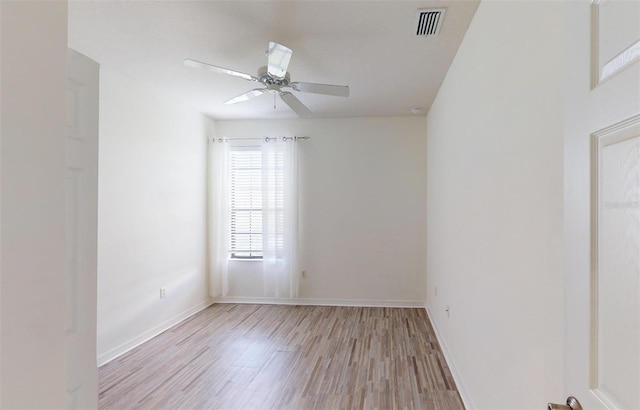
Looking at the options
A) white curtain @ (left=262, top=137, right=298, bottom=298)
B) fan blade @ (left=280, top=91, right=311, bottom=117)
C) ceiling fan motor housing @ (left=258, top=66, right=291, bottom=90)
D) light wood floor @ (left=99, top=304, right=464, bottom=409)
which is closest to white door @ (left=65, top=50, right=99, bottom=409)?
light wood floor @ (left=99, top=304, right=464, bottom=409)

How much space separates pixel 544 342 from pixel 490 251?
70 cm

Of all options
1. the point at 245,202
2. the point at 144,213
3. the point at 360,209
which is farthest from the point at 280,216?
the point at 144,213

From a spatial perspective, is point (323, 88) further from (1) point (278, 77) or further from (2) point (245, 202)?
(2) point (245, 202)

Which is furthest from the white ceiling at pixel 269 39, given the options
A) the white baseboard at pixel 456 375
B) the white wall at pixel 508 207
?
the white baseboard at pixel 456 375

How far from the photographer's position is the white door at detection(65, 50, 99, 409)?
1.23 meters

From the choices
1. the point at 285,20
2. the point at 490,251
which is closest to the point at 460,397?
the point at 490,251

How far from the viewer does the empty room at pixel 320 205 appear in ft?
2.28

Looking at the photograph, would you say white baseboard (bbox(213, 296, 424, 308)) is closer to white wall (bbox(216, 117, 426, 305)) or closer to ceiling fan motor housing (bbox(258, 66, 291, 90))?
white wall (bbox(216, 117, 426, 305))

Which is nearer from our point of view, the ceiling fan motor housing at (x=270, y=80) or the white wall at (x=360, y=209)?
the ceiling fan motor housing at (x=270, y=80)

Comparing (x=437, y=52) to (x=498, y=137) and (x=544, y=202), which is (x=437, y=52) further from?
(x=544, y=202)

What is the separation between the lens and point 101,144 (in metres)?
3.00

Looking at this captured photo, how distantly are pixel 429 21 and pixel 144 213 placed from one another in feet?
10.3

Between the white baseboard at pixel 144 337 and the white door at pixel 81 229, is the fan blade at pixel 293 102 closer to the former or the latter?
the white door at pixel 81 229

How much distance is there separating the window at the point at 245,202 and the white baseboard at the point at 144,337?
0.97 metres
